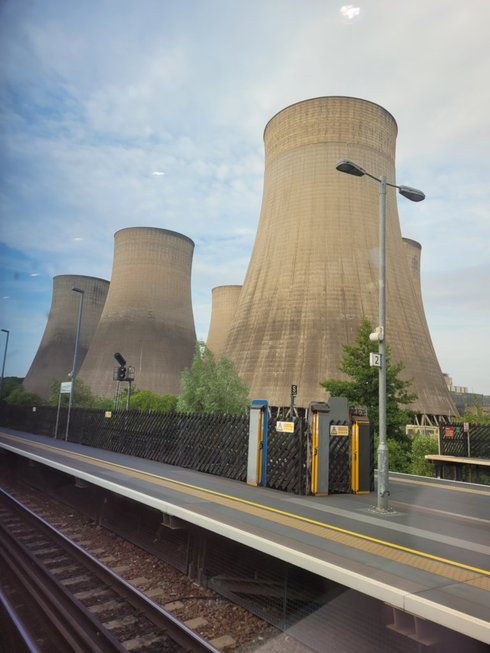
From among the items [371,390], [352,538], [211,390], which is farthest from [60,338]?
[352,538]

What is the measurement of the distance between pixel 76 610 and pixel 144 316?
1759 inches

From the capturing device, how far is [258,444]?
9742mm

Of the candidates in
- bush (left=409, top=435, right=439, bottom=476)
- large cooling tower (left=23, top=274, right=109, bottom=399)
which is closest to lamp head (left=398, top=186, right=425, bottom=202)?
bush (left=409, top=435, right=439, bottom=476)

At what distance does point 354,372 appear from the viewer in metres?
19.8

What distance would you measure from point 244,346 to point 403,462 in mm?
19178

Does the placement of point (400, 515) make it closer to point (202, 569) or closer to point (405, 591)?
point (202, 569)

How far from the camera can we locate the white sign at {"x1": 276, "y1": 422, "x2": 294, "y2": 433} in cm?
923

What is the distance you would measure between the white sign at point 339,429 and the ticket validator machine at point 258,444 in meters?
1.34

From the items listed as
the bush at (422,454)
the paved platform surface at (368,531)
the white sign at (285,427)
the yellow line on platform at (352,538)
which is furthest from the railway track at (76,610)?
the bush at (422,454)

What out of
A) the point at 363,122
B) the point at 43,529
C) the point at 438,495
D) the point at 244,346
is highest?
the point at 363,122

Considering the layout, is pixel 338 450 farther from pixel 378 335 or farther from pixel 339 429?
pixel 378 335

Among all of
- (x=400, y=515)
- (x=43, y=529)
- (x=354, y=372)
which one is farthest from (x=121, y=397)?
(x=400, y=515)

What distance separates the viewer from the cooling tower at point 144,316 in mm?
48844

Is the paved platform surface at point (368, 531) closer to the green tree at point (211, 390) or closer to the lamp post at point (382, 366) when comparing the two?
the lamp post at point (382, 366)
